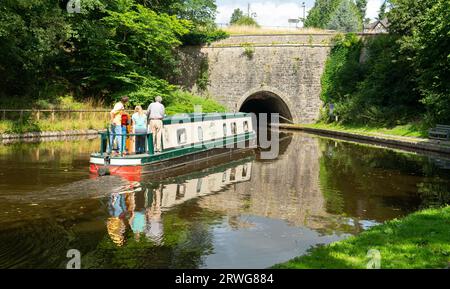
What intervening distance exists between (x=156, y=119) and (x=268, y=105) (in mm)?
25792

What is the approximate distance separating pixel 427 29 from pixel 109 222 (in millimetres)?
16282

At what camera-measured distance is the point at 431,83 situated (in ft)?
63.3

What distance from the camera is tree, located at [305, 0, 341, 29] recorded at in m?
85.9

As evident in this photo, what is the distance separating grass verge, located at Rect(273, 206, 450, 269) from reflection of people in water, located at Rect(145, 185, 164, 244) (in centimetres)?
204

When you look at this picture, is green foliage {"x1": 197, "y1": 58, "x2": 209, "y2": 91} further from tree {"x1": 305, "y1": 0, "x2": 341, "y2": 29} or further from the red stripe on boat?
tree {"x1": 305, "y1": 0, "x2": 341, "y2": 29}

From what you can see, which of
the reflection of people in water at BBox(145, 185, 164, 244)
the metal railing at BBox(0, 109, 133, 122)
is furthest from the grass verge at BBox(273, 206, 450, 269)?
the metal railing at BBox(0, 109, 133, 122)

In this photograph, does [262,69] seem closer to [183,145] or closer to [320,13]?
[183,145]

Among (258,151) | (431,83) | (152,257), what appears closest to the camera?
(152,257)

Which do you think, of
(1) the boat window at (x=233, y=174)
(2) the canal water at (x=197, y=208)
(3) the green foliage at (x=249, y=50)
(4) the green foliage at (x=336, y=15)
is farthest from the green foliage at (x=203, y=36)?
(4) the green foliage at (x=336, y=15)

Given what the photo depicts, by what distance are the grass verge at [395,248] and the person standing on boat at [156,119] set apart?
6694 millimetres

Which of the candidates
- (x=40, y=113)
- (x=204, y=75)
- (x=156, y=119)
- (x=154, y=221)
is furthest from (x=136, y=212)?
(x=204, y=75)

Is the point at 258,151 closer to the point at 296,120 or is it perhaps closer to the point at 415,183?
the point at 415,183

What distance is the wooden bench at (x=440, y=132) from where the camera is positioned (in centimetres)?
1825
